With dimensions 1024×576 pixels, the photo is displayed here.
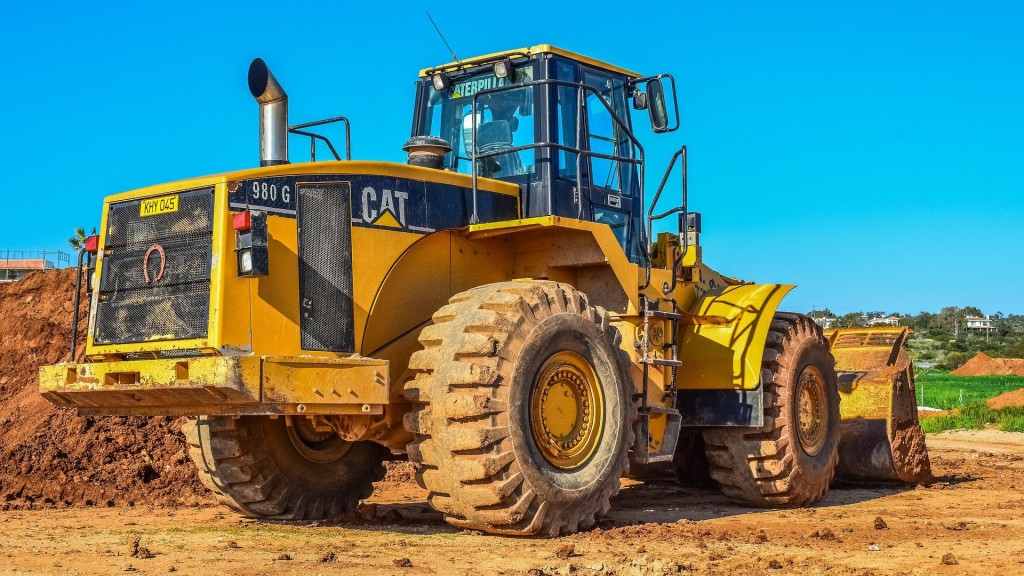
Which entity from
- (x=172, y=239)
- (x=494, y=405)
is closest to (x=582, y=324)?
(x=494, y=405)

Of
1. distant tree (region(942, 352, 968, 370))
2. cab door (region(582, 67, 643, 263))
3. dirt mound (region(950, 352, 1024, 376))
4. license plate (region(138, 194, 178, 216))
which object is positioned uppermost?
distant tree (region(942, 352, 968, 370))

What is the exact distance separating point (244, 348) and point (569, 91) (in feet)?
13.2

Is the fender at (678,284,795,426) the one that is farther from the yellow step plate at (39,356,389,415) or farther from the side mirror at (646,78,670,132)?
the yellow step plate at (39,356,389,415)

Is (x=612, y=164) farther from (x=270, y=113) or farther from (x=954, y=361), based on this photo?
(x=954, y=361)

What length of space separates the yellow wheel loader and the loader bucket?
1.08 meters

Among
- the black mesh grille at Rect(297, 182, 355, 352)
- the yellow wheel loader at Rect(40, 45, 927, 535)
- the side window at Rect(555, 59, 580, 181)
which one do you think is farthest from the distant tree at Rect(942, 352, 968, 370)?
the black mesh grille at Rect(297, 182, 355, 352)

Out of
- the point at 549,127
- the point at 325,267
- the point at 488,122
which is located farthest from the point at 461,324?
the point at 488,122

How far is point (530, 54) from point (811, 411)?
15.4 feet

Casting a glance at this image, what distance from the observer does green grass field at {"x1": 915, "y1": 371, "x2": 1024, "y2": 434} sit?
2542cm

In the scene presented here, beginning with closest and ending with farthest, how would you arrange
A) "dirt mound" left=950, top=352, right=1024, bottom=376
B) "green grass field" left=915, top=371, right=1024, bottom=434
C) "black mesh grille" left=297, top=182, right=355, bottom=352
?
"black mesh grille" left=297, top=182, right=355, bottom=352 < "green grass field" left=915, top=371, right=1024, bottom=434 < "dirt mound" left=950, top=352, right=1024, bottom=376

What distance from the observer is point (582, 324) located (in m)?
9.55

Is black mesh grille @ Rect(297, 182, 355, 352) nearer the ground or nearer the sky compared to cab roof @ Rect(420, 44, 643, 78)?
nearer the ground

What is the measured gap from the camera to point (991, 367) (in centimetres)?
6994

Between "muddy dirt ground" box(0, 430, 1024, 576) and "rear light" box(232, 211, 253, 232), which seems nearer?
"muddy dirt ground" box(0, 430, 1024, 576)
